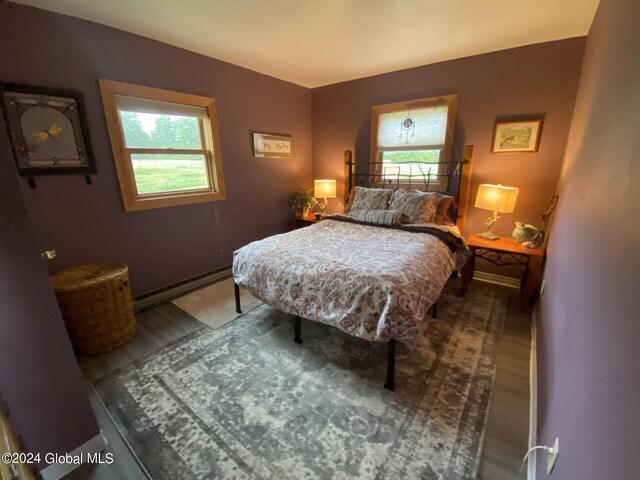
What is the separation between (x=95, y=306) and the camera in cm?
200

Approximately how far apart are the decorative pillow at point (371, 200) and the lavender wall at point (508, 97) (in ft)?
3.28

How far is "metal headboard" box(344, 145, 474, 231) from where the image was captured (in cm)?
314

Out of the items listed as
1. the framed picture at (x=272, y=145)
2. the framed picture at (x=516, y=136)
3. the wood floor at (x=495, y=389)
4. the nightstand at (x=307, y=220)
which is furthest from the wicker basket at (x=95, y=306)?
the framed picture at (x=516, y=136)

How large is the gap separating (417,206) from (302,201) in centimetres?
170

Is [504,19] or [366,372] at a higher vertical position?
[504,19]

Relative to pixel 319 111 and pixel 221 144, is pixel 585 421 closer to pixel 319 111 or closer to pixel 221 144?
pixel 221 144

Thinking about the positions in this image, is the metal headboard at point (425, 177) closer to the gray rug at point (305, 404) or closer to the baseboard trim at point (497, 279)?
the baseboard trim at point (497, 279)

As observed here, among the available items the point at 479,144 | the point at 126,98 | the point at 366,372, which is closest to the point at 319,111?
the point at 479,144

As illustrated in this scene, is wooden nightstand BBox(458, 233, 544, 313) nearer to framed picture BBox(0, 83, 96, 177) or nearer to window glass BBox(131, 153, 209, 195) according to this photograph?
window glass BBox(131, 153, 209, 195)

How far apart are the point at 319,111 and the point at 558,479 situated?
171 inches

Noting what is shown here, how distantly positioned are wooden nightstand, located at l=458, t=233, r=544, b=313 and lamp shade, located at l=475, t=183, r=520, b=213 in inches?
13.6

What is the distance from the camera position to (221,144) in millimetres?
3195

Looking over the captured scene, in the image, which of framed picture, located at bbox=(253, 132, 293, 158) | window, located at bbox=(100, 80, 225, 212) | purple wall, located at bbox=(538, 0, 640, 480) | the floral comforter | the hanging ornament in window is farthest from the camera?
framed picture, located at bbox=(253, 132, 293, 158)

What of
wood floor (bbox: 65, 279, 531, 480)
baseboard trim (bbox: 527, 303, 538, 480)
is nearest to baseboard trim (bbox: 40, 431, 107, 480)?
wood floor (bbox: 65, 279, 531, 480)
